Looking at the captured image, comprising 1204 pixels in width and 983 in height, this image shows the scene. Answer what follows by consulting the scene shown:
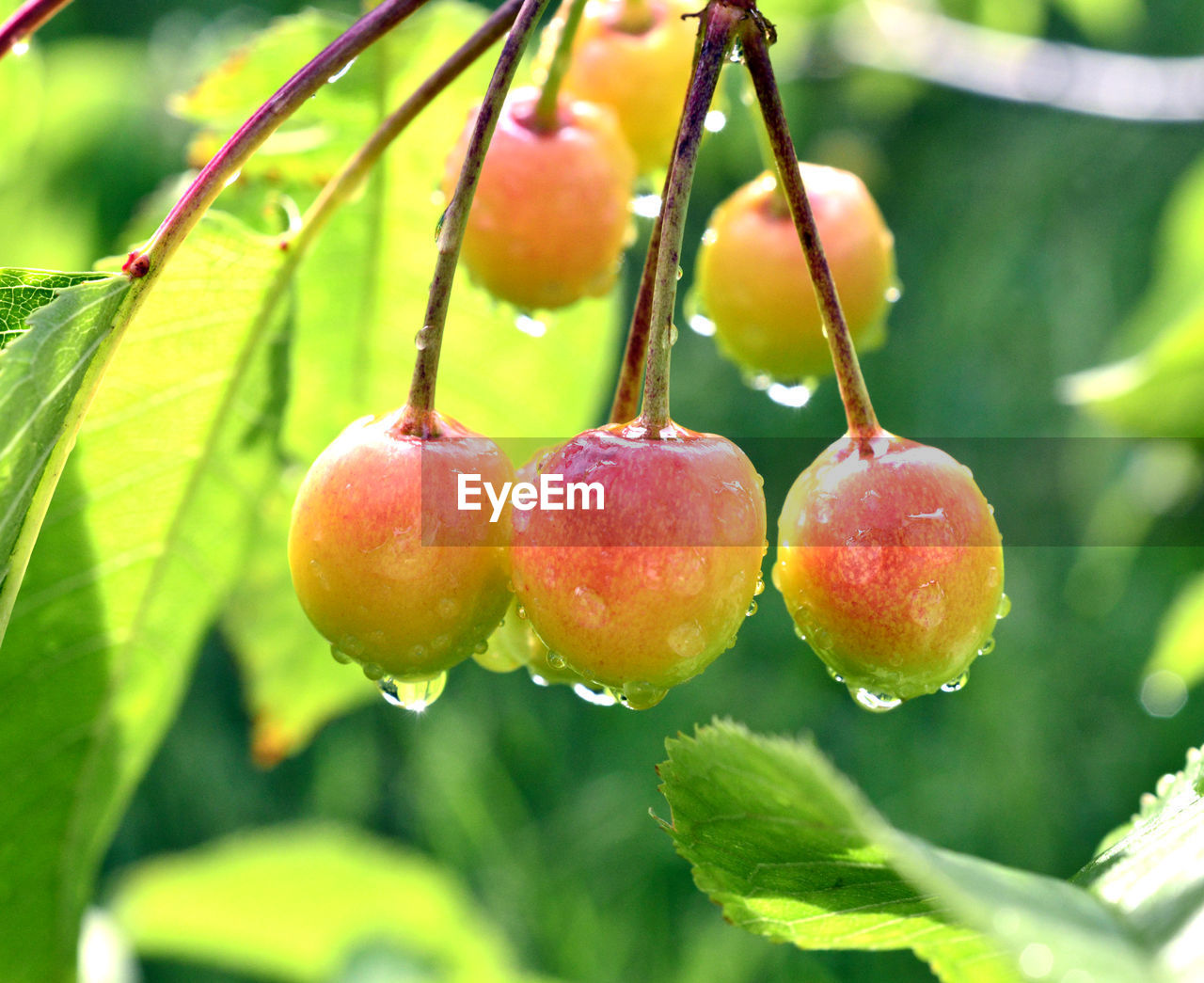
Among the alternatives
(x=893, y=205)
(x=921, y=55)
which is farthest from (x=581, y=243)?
(x=893, y=205)

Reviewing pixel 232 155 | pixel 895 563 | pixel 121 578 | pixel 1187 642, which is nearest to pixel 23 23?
pixel 232 155

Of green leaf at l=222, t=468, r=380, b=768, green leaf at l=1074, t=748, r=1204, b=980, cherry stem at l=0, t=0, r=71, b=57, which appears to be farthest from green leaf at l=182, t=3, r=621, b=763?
green leaf at l=1074, t=748, r=1204, b=980

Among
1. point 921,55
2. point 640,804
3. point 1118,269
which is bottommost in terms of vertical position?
point 640,804

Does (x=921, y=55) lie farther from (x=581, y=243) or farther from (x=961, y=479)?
(x=961, y=479)

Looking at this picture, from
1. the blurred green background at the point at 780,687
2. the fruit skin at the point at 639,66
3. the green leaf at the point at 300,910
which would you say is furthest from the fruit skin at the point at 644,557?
the blurred green background at the point at 780,687

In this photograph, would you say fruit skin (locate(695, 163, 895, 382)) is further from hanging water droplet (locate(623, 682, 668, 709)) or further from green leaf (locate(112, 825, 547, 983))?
green leaf (locate(112, 825, 547, 983))

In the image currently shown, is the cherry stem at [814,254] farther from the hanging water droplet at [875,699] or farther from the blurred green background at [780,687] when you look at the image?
the blurred green background at [780,687]
